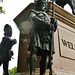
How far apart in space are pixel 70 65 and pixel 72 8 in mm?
2790

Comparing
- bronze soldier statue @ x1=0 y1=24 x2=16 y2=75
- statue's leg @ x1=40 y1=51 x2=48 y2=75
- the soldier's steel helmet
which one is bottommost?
statue's leg @ x1=40 y1=51 x2=48 y2=75

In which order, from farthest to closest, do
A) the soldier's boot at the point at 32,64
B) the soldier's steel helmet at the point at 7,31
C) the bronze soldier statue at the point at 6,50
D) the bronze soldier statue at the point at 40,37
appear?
1. the soldier's steel helmet at the point at 7,31
2. the bronze soldier statue at the point at 6,50
3. the bronze soldier statue at the point at 40,37
4. the soldier's boot at the point at 32,64

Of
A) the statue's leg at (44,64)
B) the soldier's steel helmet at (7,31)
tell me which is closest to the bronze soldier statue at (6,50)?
the soldier's steel helmet at (7,31)

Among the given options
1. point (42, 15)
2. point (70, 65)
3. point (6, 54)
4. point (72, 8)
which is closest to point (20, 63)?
point (6, 54)

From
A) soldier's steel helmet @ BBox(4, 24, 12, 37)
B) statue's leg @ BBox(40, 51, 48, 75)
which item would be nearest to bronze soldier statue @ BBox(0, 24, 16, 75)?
soldier's steel helmet @ BBox(4, 24, 12, 37)

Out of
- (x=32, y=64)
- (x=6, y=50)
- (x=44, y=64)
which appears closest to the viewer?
(x=32, y=64)

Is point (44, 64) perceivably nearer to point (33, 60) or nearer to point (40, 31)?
point (33, 60)

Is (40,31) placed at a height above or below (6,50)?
above

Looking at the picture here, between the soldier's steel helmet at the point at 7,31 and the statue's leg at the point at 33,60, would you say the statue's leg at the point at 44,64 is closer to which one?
the statue's leg at the point at 33,60

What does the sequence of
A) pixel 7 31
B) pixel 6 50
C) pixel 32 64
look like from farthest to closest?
pixel 7 31
pixel 6 50
pixel 32 64

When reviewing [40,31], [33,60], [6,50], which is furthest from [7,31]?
[33,60]

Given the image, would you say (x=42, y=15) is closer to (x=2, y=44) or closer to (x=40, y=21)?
(x=40, y=21)

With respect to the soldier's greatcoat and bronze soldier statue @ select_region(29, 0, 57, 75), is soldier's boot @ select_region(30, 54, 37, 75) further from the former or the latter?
the soldier's greatcoat

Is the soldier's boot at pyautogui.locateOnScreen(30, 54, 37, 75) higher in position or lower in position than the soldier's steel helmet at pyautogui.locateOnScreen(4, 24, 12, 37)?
lower
